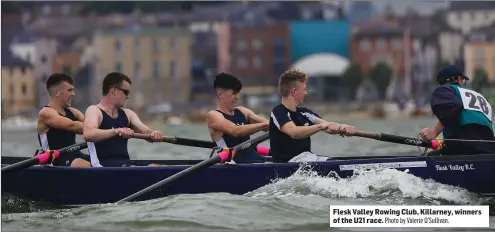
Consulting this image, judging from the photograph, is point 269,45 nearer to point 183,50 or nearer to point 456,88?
point 183,50

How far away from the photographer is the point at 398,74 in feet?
314

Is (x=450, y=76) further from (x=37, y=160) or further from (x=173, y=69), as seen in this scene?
(x=173, y=69)

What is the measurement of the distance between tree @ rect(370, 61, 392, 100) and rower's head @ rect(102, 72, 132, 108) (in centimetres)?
8244

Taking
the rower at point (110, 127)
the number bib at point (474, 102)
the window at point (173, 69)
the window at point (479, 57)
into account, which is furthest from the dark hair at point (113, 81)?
the window at point (173, 69)

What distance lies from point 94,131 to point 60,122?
1.08 metres

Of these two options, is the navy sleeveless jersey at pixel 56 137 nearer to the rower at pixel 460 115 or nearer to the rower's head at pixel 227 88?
the rower's head at pixel 227 88

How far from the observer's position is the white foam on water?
35.0 feet

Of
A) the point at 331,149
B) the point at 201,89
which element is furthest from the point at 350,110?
the point at 331,149

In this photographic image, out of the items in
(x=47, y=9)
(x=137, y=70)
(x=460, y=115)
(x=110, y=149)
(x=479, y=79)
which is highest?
(x=47, y=9)

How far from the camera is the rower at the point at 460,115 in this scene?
10.9 metres

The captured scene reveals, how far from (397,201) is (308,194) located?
96cm

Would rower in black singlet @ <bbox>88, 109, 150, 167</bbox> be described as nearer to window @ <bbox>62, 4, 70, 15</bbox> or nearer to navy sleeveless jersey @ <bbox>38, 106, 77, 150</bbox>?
navy sleeveless jersey @ <bbox>38, 106, 77, 150</bbox>

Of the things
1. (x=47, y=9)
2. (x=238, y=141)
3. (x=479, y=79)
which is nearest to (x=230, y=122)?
(x=238, y=141)

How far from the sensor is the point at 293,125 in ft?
36.7
